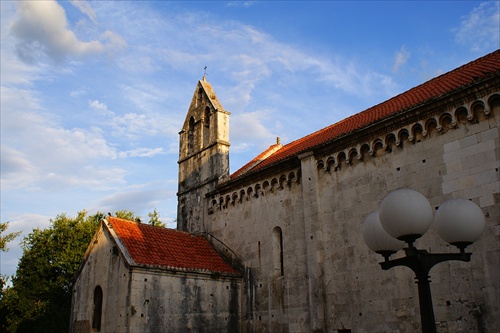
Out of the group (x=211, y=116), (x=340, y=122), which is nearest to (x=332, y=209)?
(x=340, y=122)

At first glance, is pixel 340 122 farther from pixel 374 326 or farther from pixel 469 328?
pixel 469 328

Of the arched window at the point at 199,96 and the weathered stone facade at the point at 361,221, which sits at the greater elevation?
the arched window at the point at 199,96

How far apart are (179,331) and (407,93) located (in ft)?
38.9

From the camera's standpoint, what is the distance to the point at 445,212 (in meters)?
5.84

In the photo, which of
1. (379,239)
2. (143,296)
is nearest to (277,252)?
(143,296)

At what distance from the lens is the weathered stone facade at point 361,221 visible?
1120 cm

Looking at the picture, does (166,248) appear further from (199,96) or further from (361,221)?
(199,96)

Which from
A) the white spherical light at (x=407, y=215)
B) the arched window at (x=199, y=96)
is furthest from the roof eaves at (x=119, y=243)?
the white spherical light at (x=407, y=215)

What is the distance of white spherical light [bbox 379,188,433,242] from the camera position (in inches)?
214

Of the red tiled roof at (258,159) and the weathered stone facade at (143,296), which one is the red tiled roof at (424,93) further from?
the weathered stone facade at (143,296)

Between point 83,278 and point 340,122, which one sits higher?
point 340,122

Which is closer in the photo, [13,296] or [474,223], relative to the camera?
[474,223]

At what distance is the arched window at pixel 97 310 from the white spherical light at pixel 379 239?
43.6 ft

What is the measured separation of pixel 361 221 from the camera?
14.0 m
